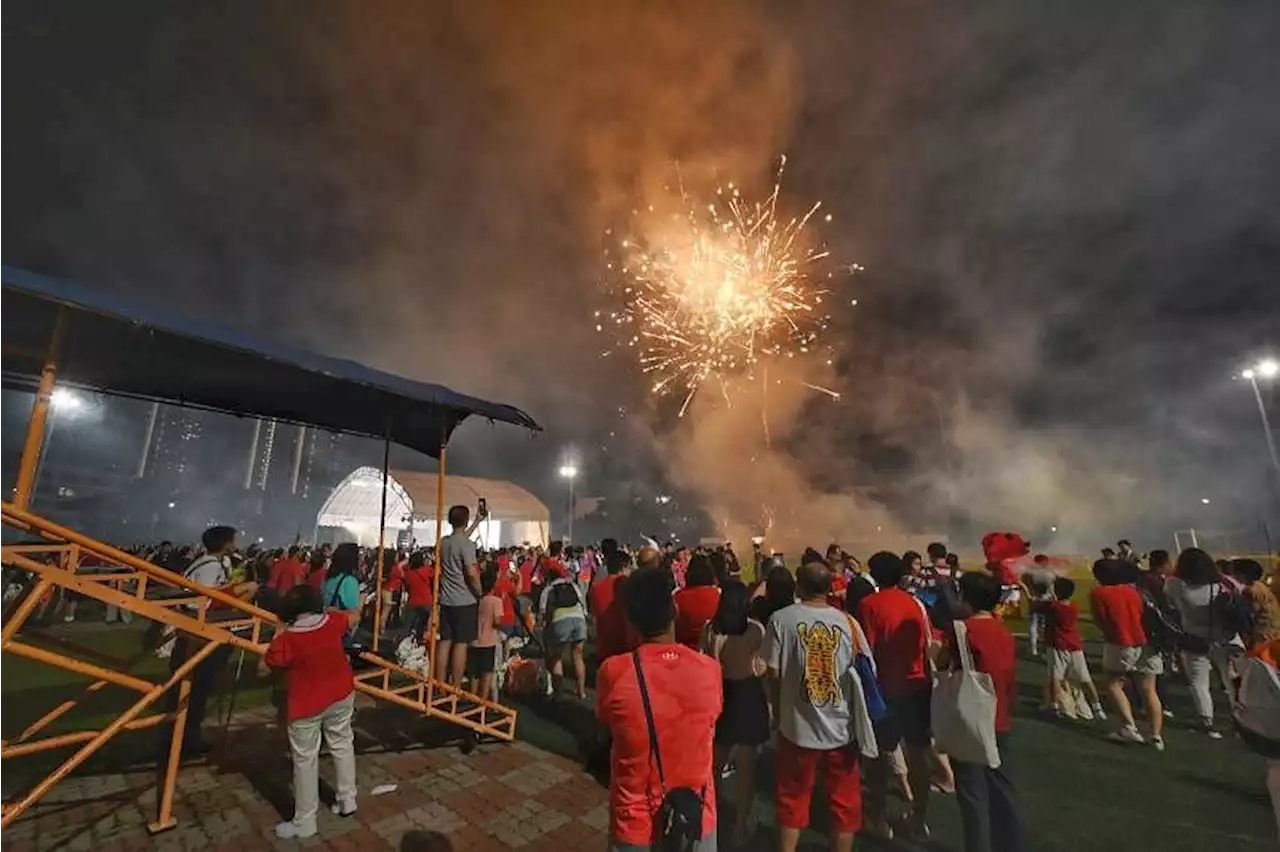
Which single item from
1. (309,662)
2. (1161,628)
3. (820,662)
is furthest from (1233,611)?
(309,662)

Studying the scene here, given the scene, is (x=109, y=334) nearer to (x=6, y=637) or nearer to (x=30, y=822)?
(x=6, y=637)

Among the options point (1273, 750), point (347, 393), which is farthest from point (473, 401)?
point (1273, 750)

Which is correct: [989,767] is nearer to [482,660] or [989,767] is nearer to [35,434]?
[482,660]

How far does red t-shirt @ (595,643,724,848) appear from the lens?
2.88 meters

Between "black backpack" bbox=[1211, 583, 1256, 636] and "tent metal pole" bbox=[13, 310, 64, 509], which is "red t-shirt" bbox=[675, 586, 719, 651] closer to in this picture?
"tent metal pole" bbox=[13, 310, 64, 509]

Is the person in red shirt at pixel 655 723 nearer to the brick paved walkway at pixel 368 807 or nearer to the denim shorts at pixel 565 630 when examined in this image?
the brick paved walkway at pixel 368 807

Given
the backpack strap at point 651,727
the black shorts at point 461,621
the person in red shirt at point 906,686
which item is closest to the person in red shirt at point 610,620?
the black shorts at point 461,621

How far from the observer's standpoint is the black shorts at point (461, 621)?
802 centimetres

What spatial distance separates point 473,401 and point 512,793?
4.54m

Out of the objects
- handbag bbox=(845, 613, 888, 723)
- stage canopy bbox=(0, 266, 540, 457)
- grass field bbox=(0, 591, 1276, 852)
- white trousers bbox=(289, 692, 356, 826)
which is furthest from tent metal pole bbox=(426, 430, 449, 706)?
handbag bbox=(845, 613, 888, 723)

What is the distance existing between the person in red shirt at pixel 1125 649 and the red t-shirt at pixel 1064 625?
0.47 m

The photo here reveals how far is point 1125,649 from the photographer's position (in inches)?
302

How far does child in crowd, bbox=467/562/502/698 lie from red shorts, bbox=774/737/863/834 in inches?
201

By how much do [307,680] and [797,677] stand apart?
13.9ft
